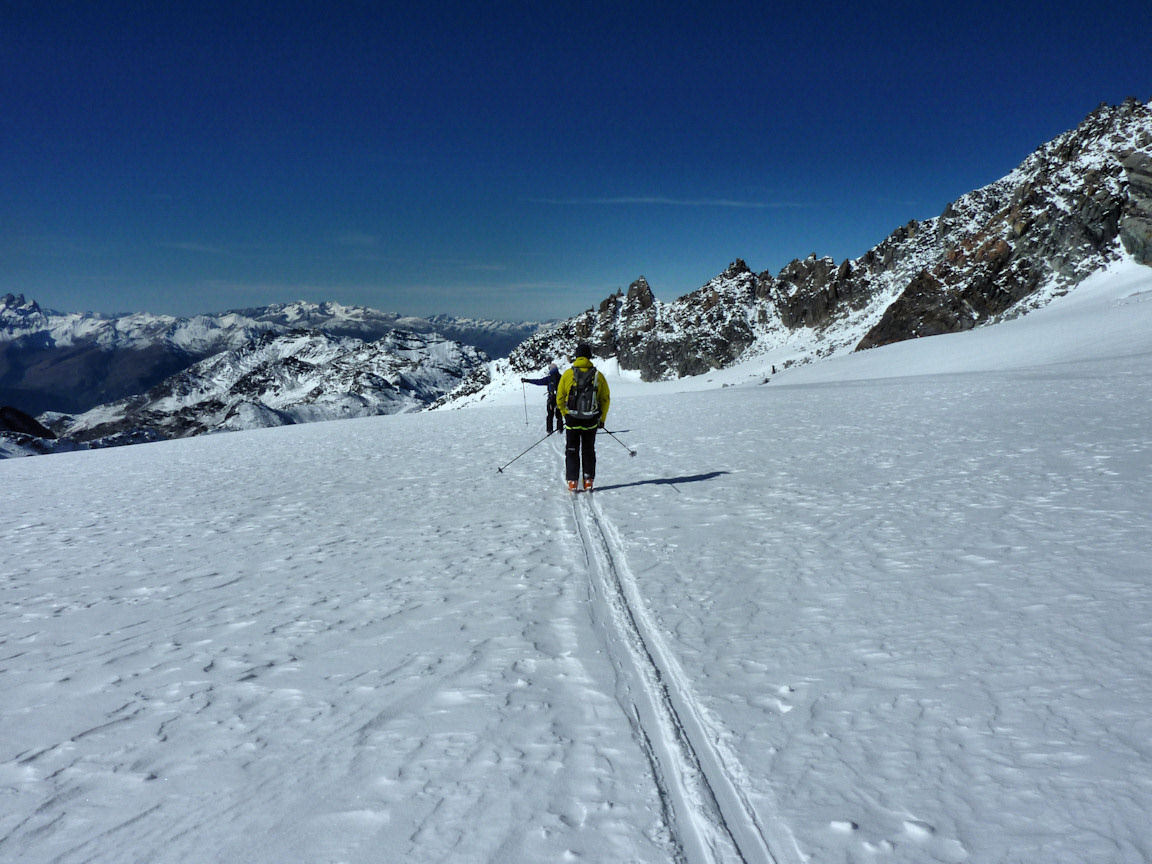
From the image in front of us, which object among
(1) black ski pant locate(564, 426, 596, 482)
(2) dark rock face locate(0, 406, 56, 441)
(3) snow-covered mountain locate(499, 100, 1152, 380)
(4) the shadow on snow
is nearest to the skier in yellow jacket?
(1) black ski pant locate(564, 426, 596, 482)

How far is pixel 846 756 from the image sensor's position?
3623 millimetres

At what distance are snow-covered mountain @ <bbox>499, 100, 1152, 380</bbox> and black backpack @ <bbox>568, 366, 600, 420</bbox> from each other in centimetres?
11118

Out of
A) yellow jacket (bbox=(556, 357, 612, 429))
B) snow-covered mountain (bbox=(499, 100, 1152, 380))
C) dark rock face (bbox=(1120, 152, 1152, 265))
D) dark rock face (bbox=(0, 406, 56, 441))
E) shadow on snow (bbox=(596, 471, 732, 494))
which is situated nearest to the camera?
yellow jacket (bbox=(556, 357, 612, 429))

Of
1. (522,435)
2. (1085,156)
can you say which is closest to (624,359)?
(1085,156)

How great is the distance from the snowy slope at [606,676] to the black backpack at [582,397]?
5.13 ft

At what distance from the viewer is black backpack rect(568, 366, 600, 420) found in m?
11.5

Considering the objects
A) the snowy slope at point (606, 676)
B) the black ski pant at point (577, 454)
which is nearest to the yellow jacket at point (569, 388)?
the black ski pant at point (577, 454)

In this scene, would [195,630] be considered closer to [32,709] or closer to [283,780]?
[32,709]

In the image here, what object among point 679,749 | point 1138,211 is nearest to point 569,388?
point 679,749

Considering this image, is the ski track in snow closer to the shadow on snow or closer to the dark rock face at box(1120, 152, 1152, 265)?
the shadow on snow

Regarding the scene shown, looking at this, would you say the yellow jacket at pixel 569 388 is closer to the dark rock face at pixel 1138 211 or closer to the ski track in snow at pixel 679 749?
the ski track in snow at pixel 679 749

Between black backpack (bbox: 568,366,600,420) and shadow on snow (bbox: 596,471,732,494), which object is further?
shadow on snow (bbox: 596,471,732,494)

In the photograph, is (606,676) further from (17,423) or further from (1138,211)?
(17,423)

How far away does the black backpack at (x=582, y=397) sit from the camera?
11484mm
